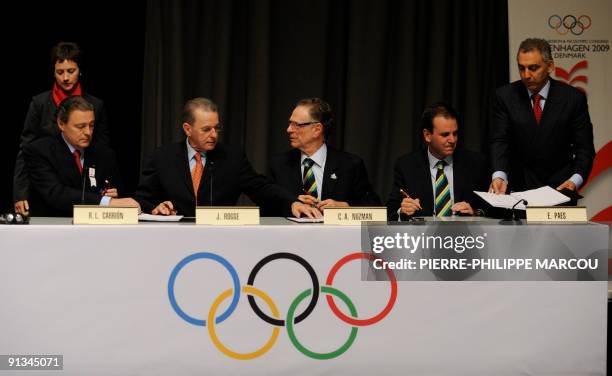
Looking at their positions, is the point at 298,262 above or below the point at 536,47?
below

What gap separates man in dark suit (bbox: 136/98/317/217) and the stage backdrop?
2.18 meters

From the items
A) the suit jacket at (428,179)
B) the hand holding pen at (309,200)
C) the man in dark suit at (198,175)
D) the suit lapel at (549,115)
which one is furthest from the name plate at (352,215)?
the suit lapel at (549,115)

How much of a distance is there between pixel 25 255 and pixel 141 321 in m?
0.46

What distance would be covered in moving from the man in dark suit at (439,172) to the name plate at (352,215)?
0.84m

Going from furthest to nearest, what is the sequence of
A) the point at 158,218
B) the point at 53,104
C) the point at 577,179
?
the point at 53,104, the point at 577,179, the point at 158,218

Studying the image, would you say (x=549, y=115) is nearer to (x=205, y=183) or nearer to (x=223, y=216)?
(x=205, y=183)

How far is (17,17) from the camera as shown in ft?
17.2

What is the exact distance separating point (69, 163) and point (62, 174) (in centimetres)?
6

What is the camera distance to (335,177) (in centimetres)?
404

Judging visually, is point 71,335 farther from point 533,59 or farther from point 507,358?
point 533,59

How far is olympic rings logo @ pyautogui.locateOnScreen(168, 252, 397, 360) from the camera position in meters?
2.87

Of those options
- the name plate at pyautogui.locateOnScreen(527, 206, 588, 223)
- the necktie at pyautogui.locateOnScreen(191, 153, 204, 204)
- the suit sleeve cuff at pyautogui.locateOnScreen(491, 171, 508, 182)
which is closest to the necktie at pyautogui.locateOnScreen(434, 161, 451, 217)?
the suit sleeve cuff at pyautogui.locateOnScreen(491, 171, 508, 182)

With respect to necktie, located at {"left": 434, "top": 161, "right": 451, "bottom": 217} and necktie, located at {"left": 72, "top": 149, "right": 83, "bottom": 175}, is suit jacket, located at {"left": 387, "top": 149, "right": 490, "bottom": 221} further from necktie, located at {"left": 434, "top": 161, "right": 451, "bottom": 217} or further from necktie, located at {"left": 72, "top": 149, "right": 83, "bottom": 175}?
necktie, located at {"left": 72, "top": 149, "right": 83, "bottom": 175}

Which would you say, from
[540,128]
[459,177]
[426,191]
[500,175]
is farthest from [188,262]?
[540,128]
